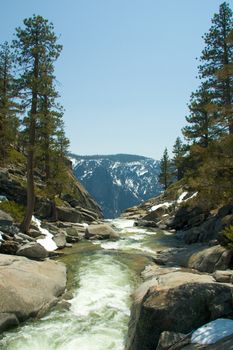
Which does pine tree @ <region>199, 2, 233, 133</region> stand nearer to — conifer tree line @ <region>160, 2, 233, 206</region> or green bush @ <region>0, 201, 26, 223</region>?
conifer tree line @ <region>160, 2, 233, 206</region>

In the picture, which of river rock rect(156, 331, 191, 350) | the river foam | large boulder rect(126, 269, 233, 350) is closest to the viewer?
river rock rect(156, 331, 191, 350)

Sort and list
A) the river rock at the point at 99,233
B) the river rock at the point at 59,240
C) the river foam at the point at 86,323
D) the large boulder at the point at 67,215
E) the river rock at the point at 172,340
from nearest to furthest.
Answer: the river rock at the point at 172,340 < the river foam at the point at 86,323 < the river rock at the point at 59,240 < the river rock at the point at 99,233 < the large boulder at the point at 67,215

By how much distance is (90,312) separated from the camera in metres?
11.4

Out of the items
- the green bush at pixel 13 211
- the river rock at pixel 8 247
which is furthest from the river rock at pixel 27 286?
the green bush at pixel 13 211

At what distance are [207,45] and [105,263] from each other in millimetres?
21531

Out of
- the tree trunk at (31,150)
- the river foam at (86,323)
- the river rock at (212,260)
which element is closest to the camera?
the river foam at (86,323)

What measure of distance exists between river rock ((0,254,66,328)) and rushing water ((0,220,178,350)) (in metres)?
0.44

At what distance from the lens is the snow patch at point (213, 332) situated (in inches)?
251

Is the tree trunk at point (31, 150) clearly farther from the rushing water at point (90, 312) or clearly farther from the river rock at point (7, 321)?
the river rock at point (7, 321)

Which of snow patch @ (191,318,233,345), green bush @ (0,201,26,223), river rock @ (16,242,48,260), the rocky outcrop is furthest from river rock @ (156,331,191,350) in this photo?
green bush @ (0,201,26,223)

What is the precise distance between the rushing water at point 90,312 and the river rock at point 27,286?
0.44 meters

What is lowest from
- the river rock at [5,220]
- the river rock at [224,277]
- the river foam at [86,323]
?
the river foam at [86,323]

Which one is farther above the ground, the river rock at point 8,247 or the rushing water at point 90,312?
the river rock at point 8,247

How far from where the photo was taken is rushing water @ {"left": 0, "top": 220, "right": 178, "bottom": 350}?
9289mm
